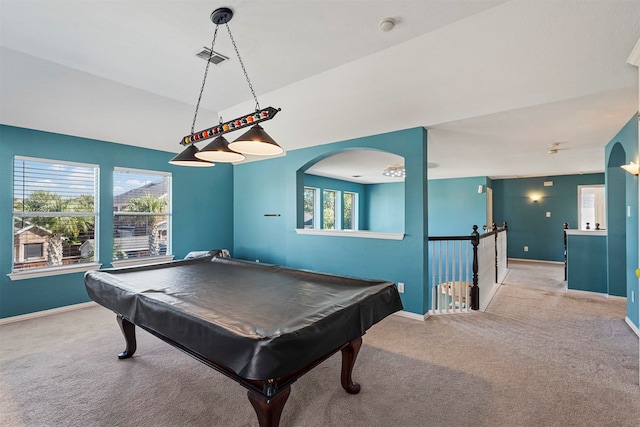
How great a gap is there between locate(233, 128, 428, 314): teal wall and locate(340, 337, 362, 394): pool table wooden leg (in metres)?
1.80

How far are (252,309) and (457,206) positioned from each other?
24.6 feet

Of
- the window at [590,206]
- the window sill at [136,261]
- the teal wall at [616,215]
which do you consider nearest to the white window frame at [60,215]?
the window sill at [136,261]

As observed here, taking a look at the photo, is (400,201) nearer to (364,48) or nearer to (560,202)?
(560,202)

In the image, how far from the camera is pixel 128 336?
264 cm

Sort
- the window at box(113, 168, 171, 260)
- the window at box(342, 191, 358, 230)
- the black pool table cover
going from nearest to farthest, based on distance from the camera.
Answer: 1. the black pool table cover
2. the window at box(113, 168, 171, 260)
3. the window at box(342, 191, 358, 230)

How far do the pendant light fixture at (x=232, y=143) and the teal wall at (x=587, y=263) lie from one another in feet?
16.6

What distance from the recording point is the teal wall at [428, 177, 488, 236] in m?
7.66

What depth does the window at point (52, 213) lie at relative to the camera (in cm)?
377

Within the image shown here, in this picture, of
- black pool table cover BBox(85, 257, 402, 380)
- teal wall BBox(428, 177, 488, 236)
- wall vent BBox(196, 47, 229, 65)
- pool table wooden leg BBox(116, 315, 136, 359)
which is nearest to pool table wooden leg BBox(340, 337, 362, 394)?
black pool table cover BBox(85, 257, 402, 380)

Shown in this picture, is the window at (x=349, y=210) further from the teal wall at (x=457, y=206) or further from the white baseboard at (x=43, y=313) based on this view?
the white baseboard at (x=43, y=313)

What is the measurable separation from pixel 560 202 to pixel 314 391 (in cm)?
822

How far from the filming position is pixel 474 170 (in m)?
6.80

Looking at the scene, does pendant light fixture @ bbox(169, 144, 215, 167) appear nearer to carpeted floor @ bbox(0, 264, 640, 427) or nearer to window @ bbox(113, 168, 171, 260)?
carpeted floor @ bbox(0, 264, 640, 427)

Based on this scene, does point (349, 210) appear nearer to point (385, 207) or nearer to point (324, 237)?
point (385, 207)
